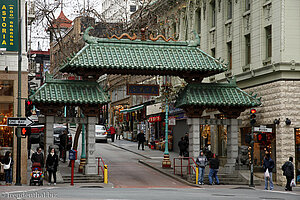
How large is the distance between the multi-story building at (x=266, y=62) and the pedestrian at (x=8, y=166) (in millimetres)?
11843

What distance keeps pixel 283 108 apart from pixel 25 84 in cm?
1367

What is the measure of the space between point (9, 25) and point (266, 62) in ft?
47.8

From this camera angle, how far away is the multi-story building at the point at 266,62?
1188 inches

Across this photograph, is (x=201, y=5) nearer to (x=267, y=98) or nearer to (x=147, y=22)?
(x=147, y=22)

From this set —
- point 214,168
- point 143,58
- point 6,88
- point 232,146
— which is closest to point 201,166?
point 214,168

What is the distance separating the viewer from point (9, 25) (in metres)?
26.7

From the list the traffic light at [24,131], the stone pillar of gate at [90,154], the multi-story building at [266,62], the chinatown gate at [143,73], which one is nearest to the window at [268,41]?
the multi-story building at [266,62]

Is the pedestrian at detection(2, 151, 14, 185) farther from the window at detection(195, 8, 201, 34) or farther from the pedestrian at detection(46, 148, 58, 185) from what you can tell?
the window at detection(195, 8, 201, 34)

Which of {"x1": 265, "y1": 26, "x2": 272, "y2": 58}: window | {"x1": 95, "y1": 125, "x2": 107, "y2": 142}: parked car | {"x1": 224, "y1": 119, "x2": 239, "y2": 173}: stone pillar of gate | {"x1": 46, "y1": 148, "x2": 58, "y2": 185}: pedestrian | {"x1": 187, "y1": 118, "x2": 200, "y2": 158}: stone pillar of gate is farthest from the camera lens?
{"x1": 95, "y1": 125, "x2": 107, "y2": 142}: parked car

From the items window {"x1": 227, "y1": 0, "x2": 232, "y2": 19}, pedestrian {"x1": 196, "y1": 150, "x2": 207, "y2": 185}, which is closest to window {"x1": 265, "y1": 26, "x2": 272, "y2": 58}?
window {"x1": 227, "y1": 0, "x2": 232, "y2": 19}

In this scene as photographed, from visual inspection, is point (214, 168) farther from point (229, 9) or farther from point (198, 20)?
point (198, 20)

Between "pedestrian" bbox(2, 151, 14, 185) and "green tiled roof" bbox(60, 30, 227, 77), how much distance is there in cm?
524

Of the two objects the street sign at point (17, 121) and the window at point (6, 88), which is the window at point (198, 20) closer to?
the window at point (6, 88)

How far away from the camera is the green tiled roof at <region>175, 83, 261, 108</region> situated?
29047 millimetres
